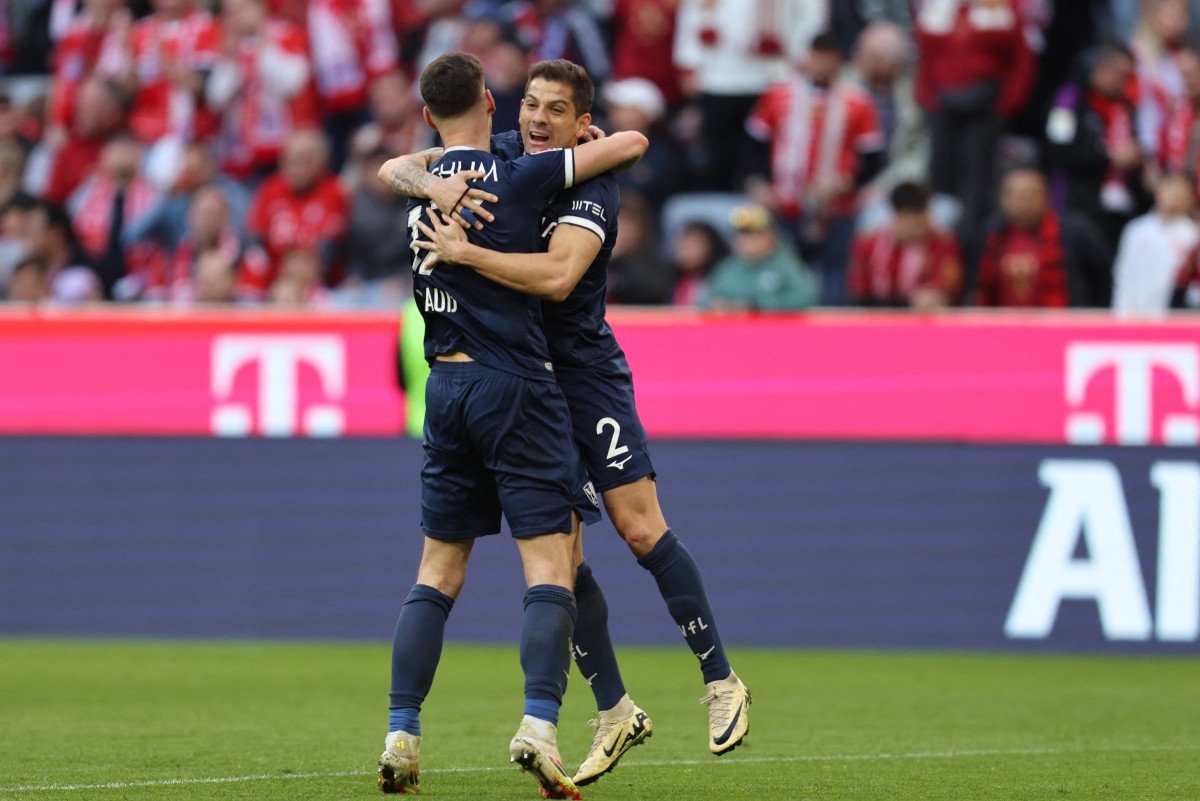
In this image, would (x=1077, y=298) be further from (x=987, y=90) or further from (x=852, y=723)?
(x=852, y=723)

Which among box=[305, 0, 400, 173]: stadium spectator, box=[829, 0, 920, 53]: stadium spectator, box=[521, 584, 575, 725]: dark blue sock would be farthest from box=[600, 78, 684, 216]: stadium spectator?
box=[521, 584, 575, 725]: dark blue sock

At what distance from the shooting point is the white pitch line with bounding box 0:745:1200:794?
5.86 metres

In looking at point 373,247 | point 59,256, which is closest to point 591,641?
point 373,247

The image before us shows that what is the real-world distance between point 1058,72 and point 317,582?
6853mm

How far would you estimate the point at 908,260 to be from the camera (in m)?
13.1

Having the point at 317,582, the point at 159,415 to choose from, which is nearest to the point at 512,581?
the point at 317,582

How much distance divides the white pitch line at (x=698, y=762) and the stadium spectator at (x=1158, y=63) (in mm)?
7787

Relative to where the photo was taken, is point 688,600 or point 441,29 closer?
point 688,600

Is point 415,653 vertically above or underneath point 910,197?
underneath

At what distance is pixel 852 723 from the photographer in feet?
26.1

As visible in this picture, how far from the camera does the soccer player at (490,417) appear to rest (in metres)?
5.78

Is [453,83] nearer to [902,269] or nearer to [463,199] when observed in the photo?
[463,199]

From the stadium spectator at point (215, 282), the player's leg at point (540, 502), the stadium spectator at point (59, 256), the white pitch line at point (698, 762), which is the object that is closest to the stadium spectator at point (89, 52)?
the stadium spectator at point (59, 256)

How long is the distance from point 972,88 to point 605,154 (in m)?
8.67
